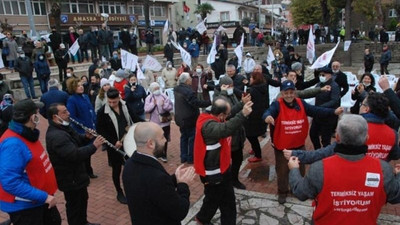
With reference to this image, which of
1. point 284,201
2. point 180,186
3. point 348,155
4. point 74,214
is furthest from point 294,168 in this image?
point 74,214

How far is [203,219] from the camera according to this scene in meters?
4.46

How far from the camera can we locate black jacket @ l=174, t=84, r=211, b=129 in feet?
21.4

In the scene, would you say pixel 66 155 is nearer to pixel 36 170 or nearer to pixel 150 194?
pixel 36 170

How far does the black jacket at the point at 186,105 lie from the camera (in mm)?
6516

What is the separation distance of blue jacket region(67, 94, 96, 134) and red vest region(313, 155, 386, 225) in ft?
15.3

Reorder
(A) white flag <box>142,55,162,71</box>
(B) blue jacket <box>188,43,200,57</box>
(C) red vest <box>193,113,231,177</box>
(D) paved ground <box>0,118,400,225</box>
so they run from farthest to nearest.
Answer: (B) blue jacket <box>188,43,200,57</box>
(A) white flag <box>142,55,162,71</box>
(D) paved ground <box>0,118,400,225</box>
(C) red vest <box>193,113,231,177</box>

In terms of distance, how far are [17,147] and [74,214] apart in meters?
1.44

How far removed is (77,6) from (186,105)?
136ft

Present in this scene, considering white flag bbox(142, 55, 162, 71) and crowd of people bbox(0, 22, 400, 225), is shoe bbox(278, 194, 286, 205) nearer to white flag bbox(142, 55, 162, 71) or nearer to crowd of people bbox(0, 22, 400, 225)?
crowd of people bbox(0, 22, 400, 225)

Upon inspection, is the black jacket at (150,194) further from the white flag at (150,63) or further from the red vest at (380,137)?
the white flag at (150,63)

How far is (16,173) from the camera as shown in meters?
3.14

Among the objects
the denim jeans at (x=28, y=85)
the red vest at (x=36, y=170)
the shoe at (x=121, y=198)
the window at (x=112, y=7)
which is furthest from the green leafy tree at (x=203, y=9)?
the red vest at (x=36, y=170)

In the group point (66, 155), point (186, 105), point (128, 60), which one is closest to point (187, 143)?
point (186, 105)

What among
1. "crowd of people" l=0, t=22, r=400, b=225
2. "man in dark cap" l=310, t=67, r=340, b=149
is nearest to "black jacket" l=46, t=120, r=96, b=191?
"crowd of people" l=0, t=22, r=400, b=225
